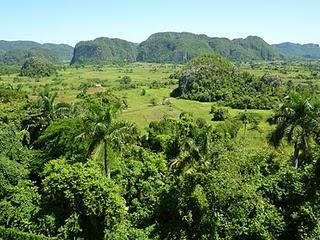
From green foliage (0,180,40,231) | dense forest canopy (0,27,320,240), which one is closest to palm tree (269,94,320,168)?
dense forest canopy (0,27,320,240)

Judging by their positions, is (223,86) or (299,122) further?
(223,86)

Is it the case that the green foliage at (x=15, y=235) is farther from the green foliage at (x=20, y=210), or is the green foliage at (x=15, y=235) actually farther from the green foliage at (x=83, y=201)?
the green foliage at (x=83, y=201)

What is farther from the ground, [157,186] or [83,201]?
[83,201]

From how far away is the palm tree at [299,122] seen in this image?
27.2 metres

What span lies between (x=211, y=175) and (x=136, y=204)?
525 centimetres

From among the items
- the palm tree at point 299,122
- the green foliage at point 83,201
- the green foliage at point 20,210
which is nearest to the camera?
the green foliage at point 83,201

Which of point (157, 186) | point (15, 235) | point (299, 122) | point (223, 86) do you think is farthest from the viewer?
point (223, 86)

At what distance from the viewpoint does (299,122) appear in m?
27.5

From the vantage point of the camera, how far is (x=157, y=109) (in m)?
79.3

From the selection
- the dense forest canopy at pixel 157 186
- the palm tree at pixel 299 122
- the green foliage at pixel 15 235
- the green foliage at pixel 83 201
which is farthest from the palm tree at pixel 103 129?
the palm tree at pixel 299 122

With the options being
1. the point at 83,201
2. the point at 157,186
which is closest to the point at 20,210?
the point at 83,201

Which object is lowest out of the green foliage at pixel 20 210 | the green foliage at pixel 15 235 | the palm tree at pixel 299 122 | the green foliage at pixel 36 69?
the green foliage at pixel 36 69

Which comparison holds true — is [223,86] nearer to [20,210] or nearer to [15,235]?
[20,210]

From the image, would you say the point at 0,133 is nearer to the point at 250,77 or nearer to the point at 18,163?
the point at 18,163
